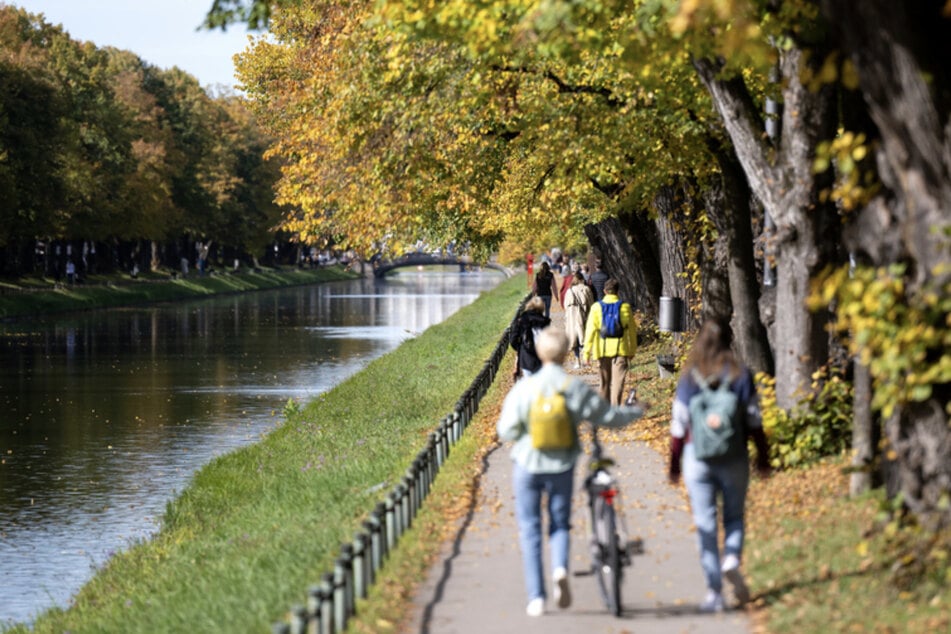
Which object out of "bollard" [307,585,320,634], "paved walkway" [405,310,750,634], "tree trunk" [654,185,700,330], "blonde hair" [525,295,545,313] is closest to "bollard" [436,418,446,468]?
"paved walkway" [405,310,750,634]

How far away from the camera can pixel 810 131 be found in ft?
45.1

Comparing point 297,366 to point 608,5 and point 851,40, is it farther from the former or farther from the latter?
point 851,40

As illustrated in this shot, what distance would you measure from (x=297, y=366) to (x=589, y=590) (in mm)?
32310

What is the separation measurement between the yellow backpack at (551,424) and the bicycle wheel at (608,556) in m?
0.54

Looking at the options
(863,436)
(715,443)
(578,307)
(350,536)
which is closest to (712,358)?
(715,443)

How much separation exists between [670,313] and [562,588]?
15.6m

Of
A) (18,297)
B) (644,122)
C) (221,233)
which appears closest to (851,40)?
(644,122)

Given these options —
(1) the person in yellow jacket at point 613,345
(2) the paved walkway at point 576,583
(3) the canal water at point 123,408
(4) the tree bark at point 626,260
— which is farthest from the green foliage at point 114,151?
(2) the paved walkway at point 576,583

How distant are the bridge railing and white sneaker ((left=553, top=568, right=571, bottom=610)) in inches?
49.3

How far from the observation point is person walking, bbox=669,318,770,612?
366 inches

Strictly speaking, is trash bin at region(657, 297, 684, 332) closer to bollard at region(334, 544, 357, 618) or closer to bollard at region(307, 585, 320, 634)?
bollard at region(334, 544, 357, 618)

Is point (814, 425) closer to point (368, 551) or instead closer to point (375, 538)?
point (375, 538)

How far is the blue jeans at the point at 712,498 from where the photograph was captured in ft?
30.8

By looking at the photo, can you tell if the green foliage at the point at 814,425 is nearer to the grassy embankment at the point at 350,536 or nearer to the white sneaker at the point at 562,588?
the grassy embankment at the point at 350,536
